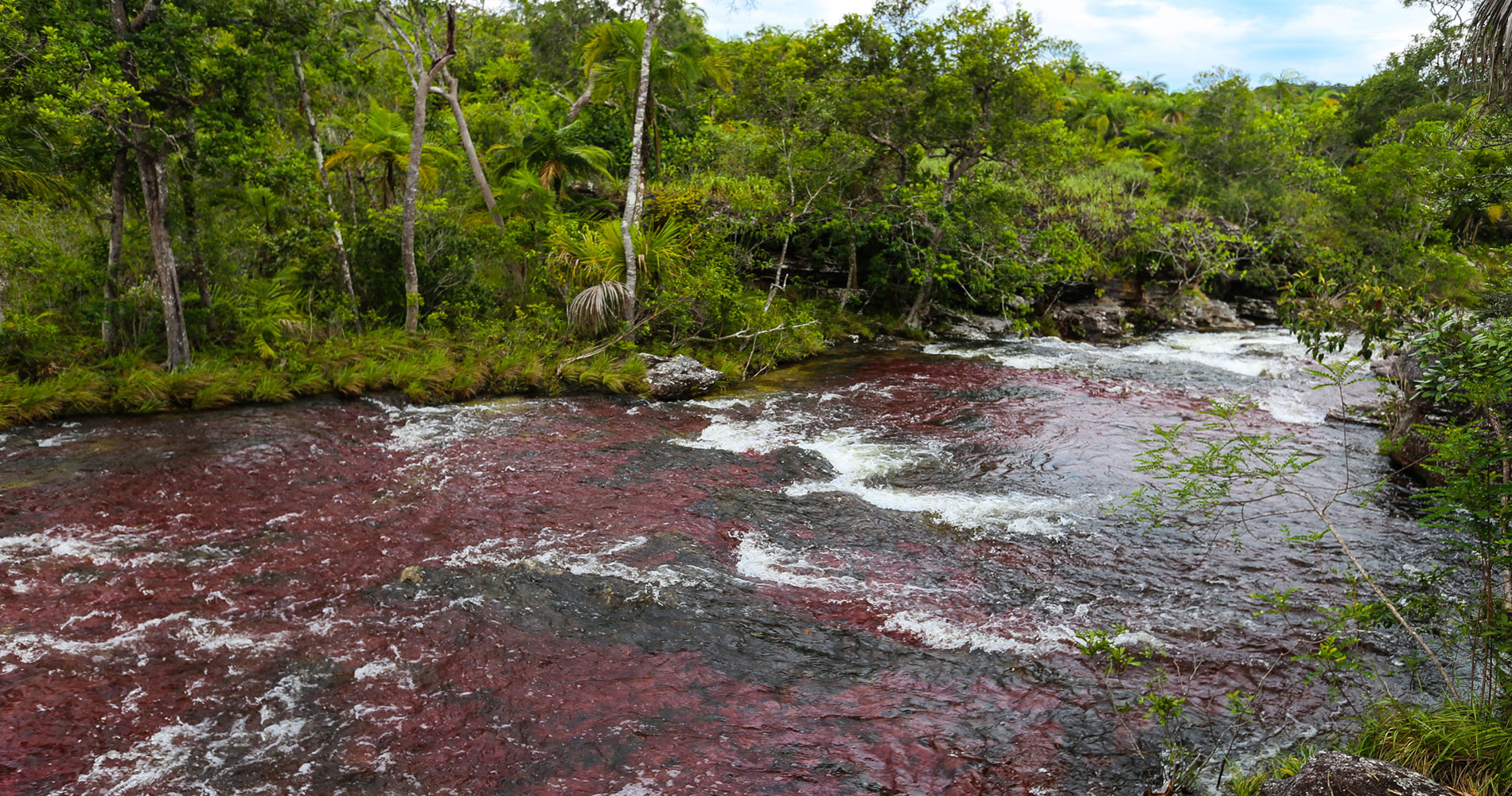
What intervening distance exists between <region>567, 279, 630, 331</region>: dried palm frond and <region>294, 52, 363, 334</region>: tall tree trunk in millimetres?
4098

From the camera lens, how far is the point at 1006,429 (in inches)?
463

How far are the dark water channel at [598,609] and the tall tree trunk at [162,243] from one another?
162 cm

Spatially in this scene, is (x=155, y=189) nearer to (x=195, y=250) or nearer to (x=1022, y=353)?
(x=195, y=250)

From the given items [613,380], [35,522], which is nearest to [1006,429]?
[613,380]

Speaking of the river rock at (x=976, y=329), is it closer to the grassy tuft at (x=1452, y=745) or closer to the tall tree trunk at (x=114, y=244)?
the grassy tuft at (x=1452, y=745)

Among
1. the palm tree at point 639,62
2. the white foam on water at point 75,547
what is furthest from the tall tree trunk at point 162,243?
the palm tree at point 639,62

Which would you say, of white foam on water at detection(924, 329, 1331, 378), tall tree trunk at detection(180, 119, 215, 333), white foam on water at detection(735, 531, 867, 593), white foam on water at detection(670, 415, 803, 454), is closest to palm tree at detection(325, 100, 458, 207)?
tall tree trunk at detection(180, 119, 215, 333)

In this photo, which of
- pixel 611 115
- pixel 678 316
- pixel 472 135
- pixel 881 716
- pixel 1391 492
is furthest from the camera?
pixel 472 135

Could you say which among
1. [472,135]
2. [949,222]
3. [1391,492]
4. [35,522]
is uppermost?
[472,135]

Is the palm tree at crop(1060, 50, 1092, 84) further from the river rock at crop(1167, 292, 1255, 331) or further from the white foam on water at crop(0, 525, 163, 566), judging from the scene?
the white foam on water at crop(0, 525, 163, 566)

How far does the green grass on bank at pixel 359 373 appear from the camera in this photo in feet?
36.0

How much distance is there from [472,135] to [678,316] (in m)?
10.7

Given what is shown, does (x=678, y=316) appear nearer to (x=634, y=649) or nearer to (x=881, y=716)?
(x=634, y=649)

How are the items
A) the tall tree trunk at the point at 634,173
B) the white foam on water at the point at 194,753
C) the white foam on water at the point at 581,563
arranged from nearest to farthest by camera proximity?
the white foam on water at the point at 194,753, the white foam on water at the point at 581,563, the tall tree trunk at the point at 634,173
